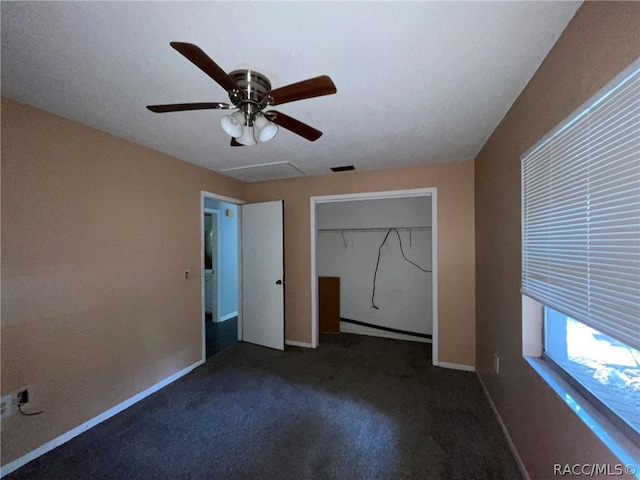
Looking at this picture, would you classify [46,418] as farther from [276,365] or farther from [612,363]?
[612,363]

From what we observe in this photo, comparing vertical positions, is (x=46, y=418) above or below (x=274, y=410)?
above

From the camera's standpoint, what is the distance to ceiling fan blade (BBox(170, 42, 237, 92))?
88 cm

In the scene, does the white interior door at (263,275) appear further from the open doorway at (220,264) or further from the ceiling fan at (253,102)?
the ceiling fan at (253,102)

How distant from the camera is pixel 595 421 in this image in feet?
3.14

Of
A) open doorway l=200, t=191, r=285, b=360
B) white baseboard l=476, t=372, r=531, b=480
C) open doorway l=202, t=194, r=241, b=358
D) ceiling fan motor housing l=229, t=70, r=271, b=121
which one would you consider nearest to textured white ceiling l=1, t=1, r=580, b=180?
ceiling fan motor housing l=229, t=70, r=271, b=121

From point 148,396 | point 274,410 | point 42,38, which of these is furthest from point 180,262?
point 42,38

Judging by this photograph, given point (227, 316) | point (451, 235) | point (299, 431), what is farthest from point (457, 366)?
point (227, 316)

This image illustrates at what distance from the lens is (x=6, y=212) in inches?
62.6

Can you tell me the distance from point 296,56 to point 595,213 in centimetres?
144

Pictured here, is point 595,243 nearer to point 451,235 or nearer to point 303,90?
point 303,90

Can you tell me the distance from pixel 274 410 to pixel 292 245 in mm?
2021

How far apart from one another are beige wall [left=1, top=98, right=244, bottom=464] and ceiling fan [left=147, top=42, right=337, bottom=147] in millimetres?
1205

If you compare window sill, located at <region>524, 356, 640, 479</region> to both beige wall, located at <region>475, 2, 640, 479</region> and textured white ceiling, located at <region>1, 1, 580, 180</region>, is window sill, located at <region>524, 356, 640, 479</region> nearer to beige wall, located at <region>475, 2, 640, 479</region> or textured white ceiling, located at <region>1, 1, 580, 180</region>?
beige wall, located at <region>475, 2, 640, 479</region>

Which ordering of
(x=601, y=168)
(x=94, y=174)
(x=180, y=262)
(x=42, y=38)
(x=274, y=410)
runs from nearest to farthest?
(x=601, y=168)
(x=42, y=38)
(x=94, y=174)
(x=274, y=410)
(x=180, y=262)
